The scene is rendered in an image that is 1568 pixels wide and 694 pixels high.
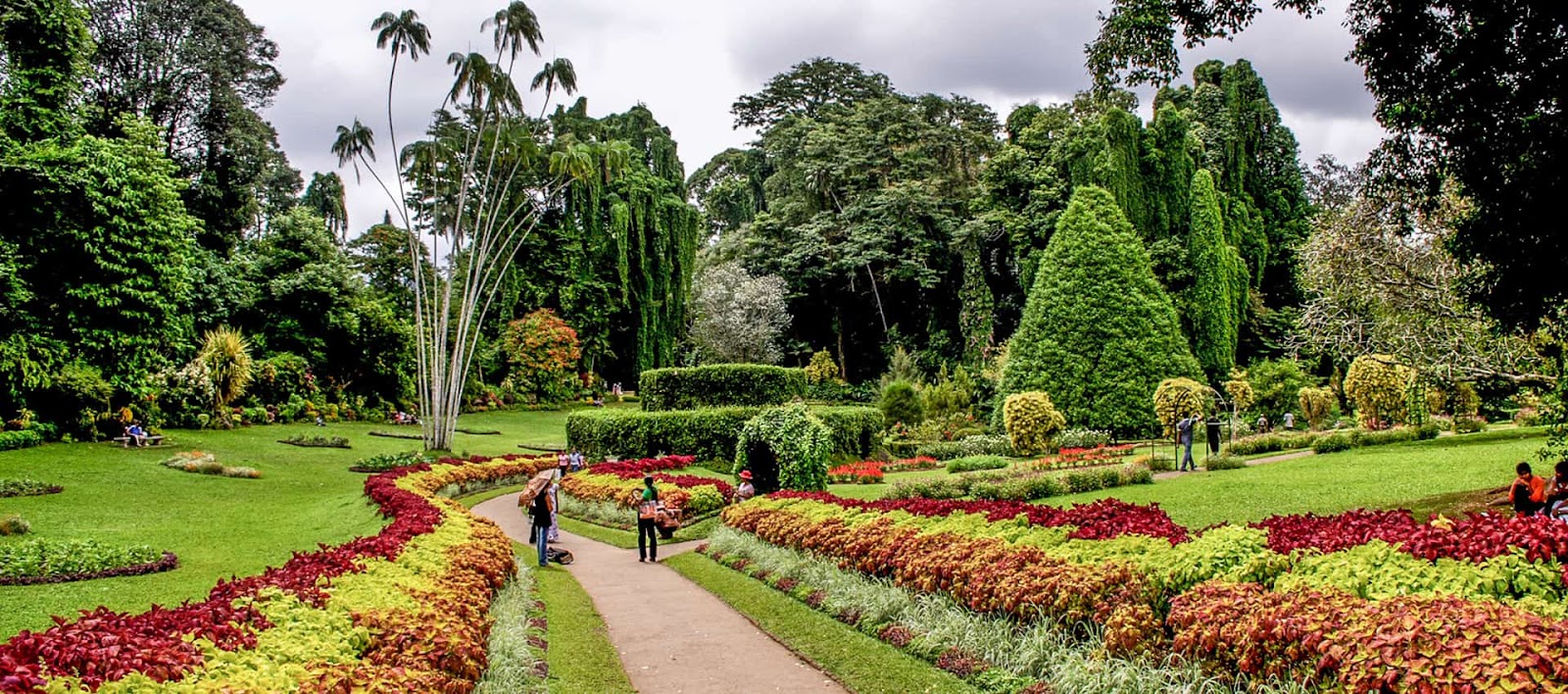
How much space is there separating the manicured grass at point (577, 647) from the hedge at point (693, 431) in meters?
12.2

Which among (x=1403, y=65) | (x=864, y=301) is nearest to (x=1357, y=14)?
(x=1403, y=65)

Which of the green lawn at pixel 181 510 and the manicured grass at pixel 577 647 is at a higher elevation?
the green lawn at pixel 181 510

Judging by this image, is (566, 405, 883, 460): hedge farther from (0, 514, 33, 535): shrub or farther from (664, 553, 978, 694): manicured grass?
(0, 514, 33, 535): shrub

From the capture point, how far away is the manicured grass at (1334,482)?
468 inches

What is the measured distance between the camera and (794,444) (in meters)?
15.8

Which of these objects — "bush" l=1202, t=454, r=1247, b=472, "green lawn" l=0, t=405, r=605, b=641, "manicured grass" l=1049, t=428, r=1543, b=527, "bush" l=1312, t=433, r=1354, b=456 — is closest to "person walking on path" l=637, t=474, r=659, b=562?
"green lawn" l=0, t=405, r=605, b=641

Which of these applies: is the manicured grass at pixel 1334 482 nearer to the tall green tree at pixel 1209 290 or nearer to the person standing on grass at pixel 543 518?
the person standing on grass at pixel 543 518

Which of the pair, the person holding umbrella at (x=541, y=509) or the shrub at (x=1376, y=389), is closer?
the person holding umbrella at (x=541, y=509)

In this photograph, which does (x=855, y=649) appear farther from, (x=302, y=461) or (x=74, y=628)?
(x=302, y=461)

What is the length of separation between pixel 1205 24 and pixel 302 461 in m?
21.7

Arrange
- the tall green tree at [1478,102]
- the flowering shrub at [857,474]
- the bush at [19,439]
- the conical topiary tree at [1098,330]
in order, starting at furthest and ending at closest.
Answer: the conical topiary tree at [1098,330], the flowering shrub at [857,474], the bush at [19,439], the tall green tree at [1478,102]

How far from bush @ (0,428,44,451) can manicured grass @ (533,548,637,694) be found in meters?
15.3

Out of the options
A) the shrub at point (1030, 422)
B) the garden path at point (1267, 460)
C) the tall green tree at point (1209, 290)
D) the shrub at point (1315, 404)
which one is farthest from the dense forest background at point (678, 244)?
the shrub at point (1030, 422)

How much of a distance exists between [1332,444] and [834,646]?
17.4 metres
